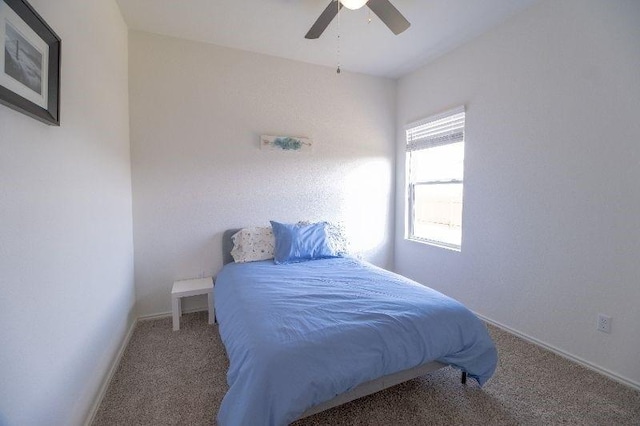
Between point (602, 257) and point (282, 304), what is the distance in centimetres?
224

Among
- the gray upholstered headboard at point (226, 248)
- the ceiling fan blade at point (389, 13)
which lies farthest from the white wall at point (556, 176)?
the gray upholstered headboard at point (226, 248)

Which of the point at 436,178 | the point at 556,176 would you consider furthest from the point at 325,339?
the point at 436,178

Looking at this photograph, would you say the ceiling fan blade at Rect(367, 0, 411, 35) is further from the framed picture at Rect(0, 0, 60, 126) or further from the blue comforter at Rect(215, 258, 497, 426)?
the blue comforter at Rect(215, 258, 497, 426)

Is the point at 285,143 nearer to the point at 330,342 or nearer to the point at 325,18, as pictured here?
the point at 325,18

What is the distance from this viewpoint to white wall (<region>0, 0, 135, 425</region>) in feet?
3.18

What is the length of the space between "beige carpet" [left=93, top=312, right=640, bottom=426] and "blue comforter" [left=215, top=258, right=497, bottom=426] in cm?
21

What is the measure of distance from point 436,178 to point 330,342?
257 centimetres

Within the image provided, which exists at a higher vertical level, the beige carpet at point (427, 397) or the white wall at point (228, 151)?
the white wall at point (228, 151)

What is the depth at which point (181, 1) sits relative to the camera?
2252 mm

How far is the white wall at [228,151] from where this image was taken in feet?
8.98

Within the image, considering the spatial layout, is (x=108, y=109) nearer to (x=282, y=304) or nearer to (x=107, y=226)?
(x=107, y=226)

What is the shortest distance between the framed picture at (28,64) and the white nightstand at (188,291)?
1741 millimetres

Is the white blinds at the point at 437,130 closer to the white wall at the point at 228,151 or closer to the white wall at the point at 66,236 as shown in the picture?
the white wall at the point at 228,151

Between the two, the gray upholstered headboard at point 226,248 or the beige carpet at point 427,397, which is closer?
the beige carpet at point 427,397
